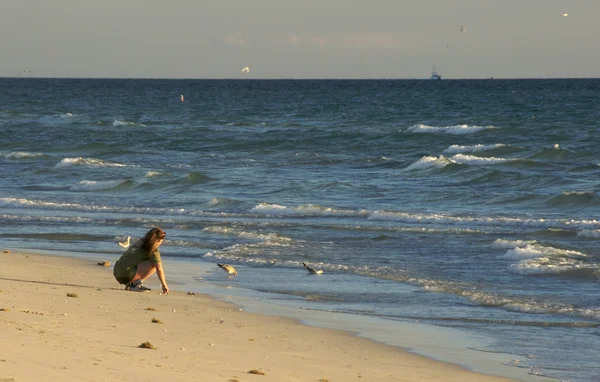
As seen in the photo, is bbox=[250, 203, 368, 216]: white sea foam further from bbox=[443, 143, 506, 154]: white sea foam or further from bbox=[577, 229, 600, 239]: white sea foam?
bbox=[443, 143, 506, 154]: white sea foam

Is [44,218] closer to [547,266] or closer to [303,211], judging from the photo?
[303,211]

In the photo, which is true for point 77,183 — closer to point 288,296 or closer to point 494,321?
point 288,296

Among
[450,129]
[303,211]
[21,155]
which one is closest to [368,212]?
[303,211]

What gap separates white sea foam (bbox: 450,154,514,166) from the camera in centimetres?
3033

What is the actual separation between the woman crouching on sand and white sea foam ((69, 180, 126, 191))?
1367cm

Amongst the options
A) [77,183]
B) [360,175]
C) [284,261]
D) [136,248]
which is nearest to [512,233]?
[284,261]

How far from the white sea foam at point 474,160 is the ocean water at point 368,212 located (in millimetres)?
49

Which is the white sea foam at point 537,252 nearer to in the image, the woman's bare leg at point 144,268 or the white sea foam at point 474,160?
the woman's bare leg at point 144,268

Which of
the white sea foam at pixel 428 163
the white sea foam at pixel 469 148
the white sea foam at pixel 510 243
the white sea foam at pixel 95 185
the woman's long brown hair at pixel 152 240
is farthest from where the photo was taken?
the white sea foam at pixel 469 148

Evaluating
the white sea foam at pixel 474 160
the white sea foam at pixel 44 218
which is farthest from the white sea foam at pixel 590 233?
the white sea foam at pixel 474 160

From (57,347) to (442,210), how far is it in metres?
13.5

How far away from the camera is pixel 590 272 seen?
13055mm

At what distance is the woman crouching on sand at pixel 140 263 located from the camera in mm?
11617

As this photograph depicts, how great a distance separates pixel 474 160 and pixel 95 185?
11.9 metres
